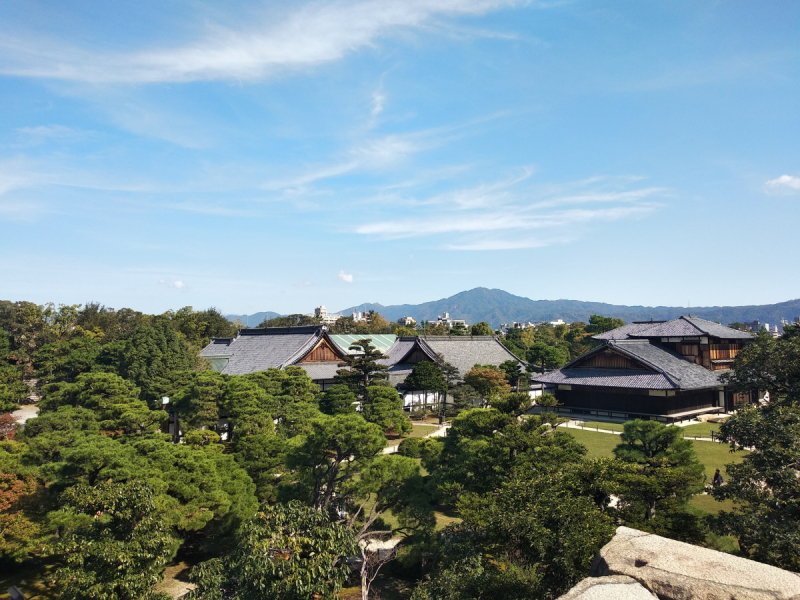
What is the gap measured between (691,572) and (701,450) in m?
20.2

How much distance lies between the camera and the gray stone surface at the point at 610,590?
585cm

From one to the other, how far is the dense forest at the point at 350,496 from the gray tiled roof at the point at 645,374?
10.3 meters

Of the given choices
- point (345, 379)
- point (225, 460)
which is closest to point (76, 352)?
point (345, 379)

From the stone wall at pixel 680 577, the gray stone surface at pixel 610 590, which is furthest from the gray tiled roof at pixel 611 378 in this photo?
the gray stone surface at pixel 610 590

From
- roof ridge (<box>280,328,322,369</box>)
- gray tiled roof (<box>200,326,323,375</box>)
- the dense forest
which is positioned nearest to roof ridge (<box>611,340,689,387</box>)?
the dense forest

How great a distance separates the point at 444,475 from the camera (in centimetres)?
1382

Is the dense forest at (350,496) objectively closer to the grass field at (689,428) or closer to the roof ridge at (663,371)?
the grass field at (689,428)

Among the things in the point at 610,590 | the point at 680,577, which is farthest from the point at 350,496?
the point at 680,577

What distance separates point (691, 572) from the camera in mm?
6258

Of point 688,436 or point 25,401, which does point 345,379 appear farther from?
point 25,401

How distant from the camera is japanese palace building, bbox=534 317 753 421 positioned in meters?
31.8

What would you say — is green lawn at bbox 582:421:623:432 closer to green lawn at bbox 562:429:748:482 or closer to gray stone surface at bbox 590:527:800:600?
green lawn at bbox 562:429:748:482

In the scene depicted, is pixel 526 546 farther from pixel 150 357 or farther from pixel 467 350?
pixel 467 350

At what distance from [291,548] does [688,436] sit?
26.3 m
